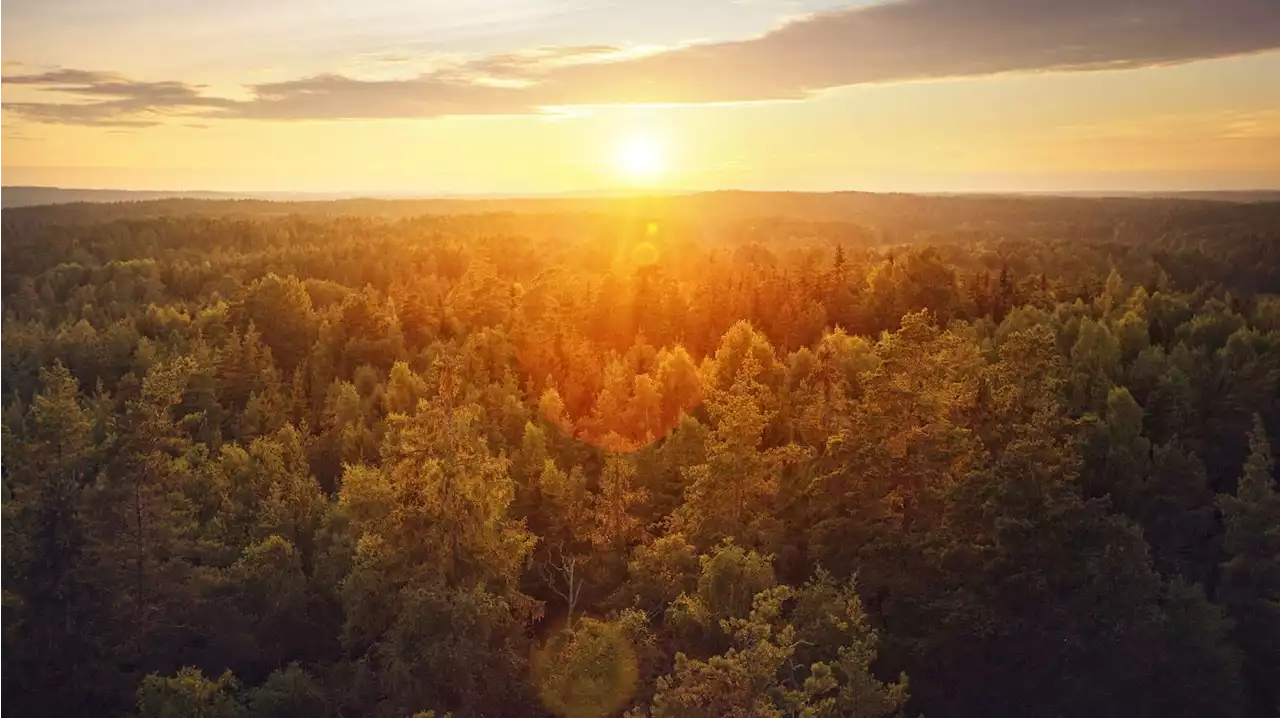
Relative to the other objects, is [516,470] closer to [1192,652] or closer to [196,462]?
[196,462]

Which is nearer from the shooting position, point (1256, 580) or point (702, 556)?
point (702, 556)

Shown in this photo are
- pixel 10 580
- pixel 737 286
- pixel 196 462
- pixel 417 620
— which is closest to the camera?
pixel 417 620

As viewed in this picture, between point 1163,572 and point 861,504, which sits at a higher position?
point 861,504

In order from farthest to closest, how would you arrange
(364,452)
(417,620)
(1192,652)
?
(364,452)
(1192,652)
(417,620)

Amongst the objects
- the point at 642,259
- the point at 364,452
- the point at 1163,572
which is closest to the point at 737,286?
the point at 642,259

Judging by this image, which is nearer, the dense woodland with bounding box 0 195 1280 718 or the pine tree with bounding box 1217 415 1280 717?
the dense woodland with bounding box 0 195 1280 718

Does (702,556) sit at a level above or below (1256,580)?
above

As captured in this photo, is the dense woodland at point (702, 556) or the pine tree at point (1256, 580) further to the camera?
the pine tree at point (1256, 580)

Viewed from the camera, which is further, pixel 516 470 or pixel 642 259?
pixel 642 259

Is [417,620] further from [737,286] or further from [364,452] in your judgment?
[737,286]

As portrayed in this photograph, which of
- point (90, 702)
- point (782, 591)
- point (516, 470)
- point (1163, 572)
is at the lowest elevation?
point (90, 702)
